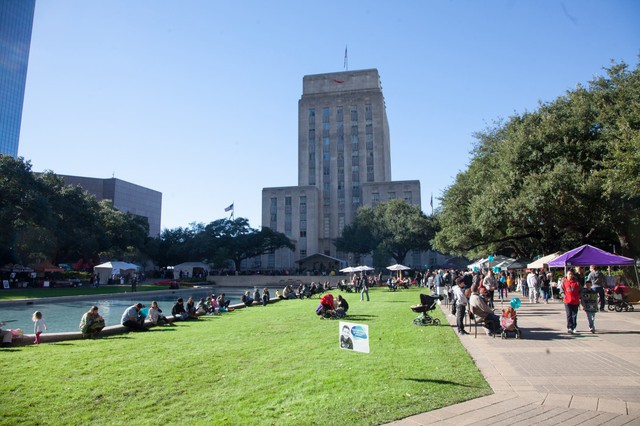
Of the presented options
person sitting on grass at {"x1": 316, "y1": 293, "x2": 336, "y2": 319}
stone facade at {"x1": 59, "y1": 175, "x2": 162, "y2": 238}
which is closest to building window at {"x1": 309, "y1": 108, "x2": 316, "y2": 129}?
stone facade at {"x1": 59, "y1": 175, "x2": 162, "y2": 238}

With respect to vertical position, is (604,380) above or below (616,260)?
below

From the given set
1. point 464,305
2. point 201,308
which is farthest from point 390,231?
point 464,305

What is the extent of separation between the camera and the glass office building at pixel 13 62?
88.6 metres

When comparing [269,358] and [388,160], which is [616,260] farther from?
[388,160]

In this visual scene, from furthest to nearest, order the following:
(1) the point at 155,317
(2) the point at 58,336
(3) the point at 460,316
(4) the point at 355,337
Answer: (1) the point at 155,317
(2) the point at 58,336
(3) the point at 460,316
(4) the point at 355,337

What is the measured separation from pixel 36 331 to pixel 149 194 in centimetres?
10235

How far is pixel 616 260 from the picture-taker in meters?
18.1

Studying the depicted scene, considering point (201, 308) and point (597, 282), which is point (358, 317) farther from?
point (597, 282)

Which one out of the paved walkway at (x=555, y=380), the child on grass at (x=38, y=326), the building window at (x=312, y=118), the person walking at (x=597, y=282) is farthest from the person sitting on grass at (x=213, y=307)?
the building window at (x=312, y=118)

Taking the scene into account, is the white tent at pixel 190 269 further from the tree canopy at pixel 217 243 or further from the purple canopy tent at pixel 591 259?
the purple canopy tent at pixel 591 259

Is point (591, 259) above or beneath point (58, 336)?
→ above

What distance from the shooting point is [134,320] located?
14.8 m

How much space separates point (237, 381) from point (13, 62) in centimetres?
11440

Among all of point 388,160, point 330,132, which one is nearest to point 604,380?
point 330,132
